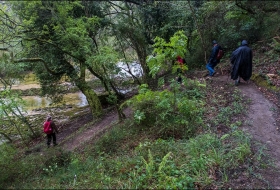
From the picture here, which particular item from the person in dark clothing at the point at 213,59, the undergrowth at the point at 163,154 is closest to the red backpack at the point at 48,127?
the undergrowth at the point at 163,154

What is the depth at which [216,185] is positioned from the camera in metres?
4.14

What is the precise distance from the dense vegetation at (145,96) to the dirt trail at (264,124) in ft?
1.02

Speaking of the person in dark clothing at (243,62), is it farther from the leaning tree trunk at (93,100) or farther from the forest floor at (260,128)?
the leaning tree trunk at (93,100)

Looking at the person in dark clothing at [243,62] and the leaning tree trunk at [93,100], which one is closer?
the person in dark clothing at [243,62]

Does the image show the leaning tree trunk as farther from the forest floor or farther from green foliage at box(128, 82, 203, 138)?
green foliage at box(128, 82, 203, 138)

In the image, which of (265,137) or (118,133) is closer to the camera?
(265,137)

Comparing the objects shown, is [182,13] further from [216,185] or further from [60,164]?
[216,185]

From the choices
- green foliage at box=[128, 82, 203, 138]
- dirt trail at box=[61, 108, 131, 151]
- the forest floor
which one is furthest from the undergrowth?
dirt trail at box=[61, 108, 131, 151]

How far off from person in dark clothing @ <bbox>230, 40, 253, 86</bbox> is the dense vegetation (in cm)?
70

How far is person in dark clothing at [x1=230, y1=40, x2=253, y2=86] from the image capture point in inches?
363

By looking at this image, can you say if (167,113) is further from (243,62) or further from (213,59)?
(213,59)

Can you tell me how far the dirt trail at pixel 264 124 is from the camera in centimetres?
501

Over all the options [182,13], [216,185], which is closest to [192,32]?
[182,13]

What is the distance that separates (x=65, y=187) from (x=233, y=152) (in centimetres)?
355
